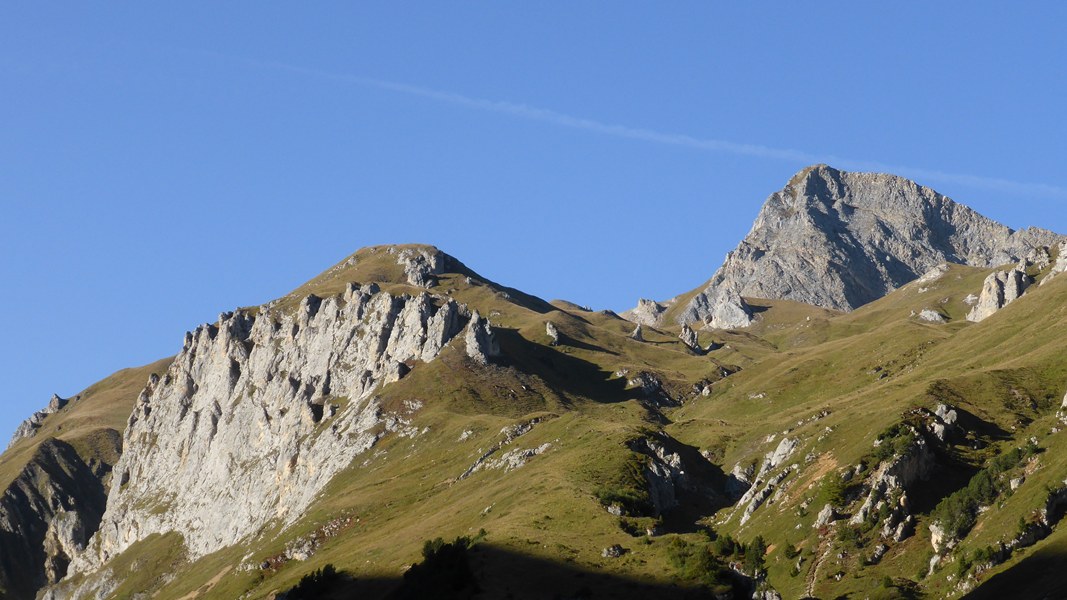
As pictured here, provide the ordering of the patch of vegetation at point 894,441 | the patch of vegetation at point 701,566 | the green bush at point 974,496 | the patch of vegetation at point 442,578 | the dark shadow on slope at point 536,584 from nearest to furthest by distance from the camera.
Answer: the patch of vegetation at point 701,566 → the dark shadow on slope at point 536,584 → the patch of vegetation at point 442,578 → the green bush at point 974,496 → the patch of vegetation at point 894,441

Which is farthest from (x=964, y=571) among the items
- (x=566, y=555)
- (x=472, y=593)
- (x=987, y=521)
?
(x=472, y=593)

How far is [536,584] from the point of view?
141250 mm

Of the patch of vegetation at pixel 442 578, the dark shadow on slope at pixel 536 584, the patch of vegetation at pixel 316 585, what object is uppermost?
the patch of vegetation at pixel 316 585

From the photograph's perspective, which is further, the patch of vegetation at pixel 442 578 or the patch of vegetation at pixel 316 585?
the patch of vegetation at pixel 316 585

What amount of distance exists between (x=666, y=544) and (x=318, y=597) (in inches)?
2223

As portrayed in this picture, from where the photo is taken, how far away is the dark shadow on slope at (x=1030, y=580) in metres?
127

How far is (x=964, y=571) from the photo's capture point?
149 meters

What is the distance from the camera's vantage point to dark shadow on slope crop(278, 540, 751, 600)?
440 ft

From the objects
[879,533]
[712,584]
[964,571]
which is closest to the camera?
[712,584]

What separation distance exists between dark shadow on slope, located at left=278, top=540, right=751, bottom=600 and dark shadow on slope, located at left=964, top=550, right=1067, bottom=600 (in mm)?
27842

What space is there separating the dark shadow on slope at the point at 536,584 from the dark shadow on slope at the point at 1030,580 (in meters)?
27.8

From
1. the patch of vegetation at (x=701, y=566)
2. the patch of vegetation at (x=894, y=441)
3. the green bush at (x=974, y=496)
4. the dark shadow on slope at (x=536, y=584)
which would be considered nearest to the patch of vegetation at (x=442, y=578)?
the dark shadow on slope at (x=536, y=584)

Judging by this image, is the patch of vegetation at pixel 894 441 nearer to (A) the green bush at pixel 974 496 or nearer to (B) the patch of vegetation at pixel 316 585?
(A) the green bush at pixel 974 496

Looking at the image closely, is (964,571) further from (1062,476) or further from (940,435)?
(940,435)
